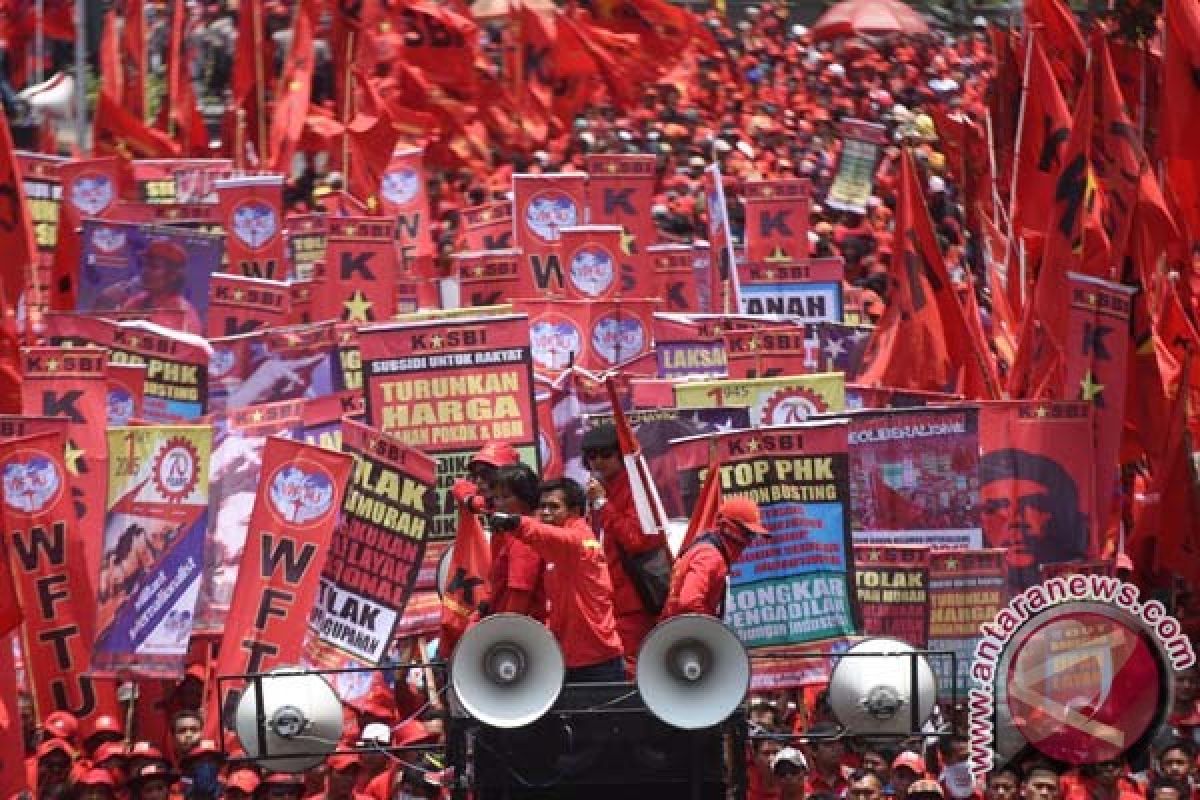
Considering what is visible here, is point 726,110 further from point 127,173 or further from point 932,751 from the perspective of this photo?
point 932,751

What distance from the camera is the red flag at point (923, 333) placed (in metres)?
20.4

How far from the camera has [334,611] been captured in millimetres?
15672

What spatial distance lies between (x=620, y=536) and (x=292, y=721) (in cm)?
134

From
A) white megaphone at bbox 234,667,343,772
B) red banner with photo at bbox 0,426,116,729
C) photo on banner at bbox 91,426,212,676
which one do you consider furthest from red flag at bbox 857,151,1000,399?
white megaphone at bbox 234,667,343,772

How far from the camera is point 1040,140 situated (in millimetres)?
21766

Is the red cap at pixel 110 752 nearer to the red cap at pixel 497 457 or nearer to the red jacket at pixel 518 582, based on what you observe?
the red cap at pixel 497 457

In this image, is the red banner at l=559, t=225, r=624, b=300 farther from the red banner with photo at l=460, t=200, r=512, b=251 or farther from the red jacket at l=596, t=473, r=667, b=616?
the red jacket at l=596, t=473, r=667, b=616

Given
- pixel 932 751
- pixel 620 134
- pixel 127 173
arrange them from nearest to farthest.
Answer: pixel 932 751 < pixel 127 173 < pixel 620 134

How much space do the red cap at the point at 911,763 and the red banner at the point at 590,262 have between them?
752cm

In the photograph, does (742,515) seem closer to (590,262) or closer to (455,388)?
(455,388)

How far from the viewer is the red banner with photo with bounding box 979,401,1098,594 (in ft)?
57.6

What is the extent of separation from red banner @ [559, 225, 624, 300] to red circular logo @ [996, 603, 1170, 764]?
9.51 meters

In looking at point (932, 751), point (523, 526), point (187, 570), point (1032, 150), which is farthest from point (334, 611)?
point (1032, 150)

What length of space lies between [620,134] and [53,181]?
19.2 feet
